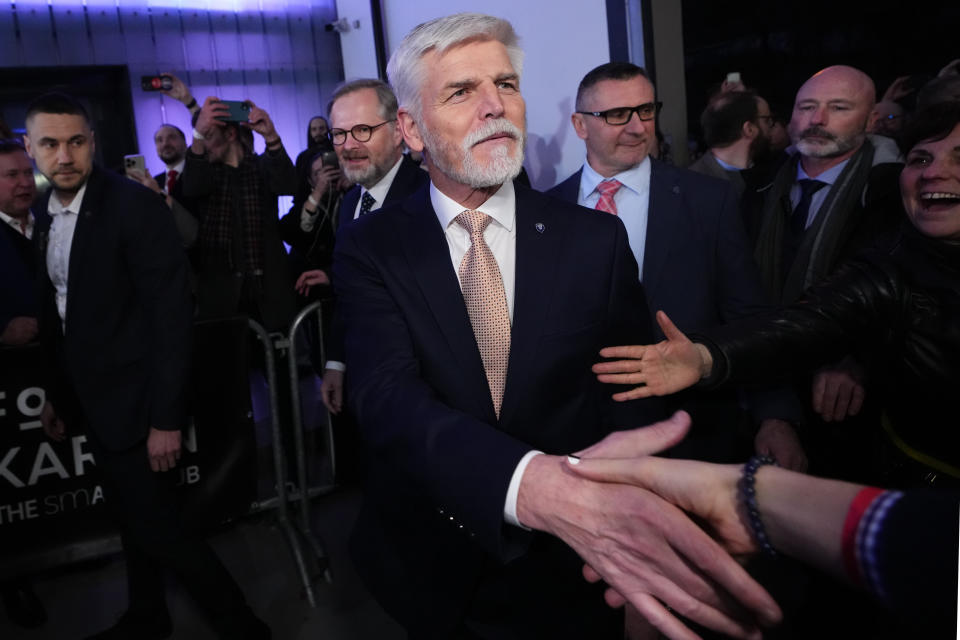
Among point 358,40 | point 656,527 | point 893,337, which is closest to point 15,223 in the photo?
point 656,527

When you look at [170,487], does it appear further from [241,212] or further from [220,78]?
[220,78]

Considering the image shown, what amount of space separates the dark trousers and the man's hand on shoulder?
6 centimetres

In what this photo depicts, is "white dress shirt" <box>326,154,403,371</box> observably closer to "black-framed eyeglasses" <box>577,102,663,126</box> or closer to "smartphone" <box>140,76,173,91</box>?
"black-framed eyeglasses" <box>577,102,663,126</box>

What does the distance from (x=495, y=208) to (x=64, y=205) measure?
1.66 metres

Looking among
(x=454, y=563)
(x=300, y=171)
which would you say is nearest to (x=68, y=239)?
(x=454, y=563)

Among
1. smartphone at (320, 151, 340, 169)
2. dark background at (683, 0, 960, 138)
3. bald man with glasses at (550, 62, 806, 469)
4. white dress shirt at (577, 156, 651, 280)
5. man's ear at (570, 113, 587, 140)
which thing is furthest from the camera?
dark background at (683, 0, 960, 138)

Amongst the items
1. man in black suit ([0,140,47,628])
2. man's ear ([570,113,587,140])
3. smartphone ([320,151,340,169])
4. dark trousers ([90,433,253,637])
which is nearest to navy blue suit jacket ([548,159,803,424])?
man's ear ([570,113,587,140])

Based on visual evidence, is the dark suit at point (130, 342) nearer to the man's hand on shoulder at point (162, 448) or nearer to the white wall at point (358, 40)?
the man's hand on shoulder at point (162, 448)

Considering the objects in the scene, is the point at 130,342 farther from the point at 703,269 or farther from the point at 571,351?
the point at 703,269

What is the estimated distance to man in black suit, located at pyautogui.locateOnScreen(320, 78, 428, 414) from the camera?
2963 mm

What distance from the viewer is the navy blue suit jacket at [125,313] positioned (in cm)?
227

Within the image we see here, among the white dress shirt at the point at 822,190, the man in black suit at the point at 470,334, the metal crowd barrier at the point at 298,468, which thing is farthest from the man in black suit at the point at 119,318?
the white dress shirt at the point at 822,190

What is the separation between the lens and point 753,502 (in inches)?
37.4

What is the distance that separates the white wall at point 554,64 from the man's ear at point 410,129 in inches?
84.0
